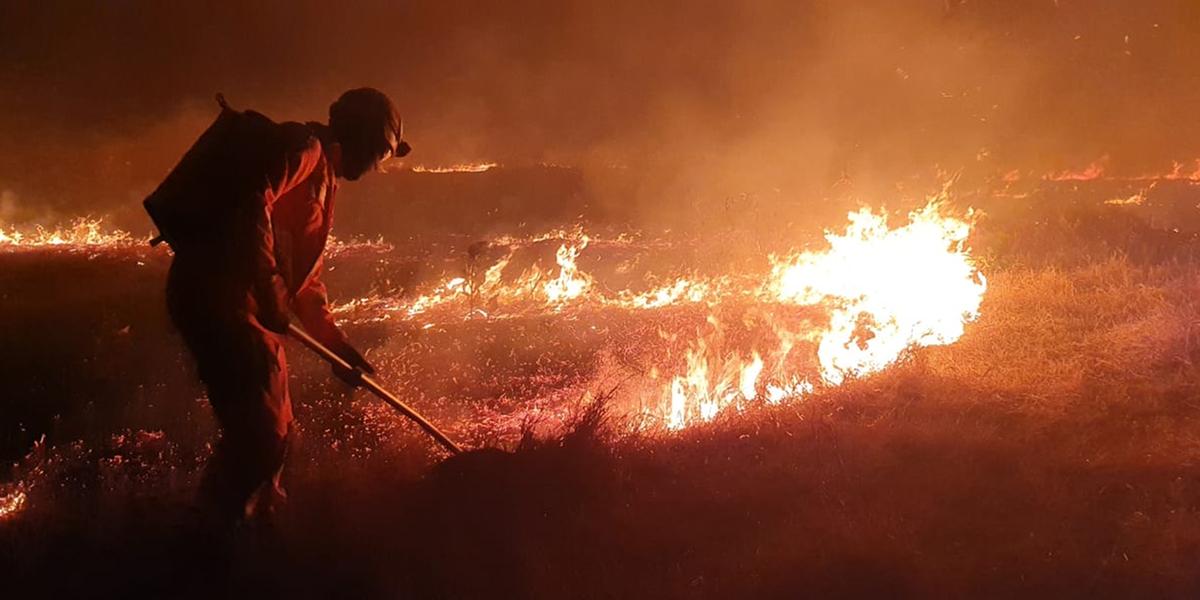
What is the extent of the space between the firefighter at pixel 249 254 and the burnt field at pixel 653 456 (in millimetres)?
451

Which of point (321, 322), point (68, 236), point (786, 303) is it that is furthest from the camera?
point (68, 236)

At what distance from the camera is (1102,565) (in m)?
3.38

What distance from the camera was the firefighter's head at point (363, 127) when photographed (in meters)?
3.53

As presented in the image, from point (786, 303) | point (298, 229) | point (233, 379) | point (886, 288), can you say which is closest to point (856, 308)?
point (886, 288)

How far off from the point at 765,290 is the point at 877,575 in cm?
665

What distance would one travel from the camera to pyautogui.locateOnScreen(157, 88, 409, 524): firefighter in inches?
118

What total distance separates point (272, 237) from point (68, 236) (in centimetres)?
1339

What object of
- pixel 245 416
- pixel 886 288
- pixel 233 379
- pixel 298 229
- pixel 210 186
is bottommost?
pixel 245 416

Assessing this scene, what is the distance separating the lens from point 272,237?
3137mm

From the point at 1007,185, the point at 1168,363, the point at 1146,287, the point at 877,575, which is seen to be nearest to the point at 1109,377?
the point at 1168,363

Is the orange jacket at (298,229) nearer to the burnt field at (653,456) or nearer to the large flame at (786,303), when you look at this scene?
the burnt field at (653,456)

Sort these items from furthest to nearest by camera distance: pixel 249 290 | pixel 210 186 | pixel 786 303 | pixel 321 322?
pixel 786 303 → pixel 321 322 → pixel 249 290 → pixel 210 186

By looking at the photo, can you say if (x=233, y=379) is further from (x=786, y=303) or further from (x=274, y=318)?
(x=786, y=303)

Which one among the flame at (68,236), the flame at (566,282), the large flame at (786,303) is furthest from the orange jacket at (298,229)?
the flame at (68,236)
